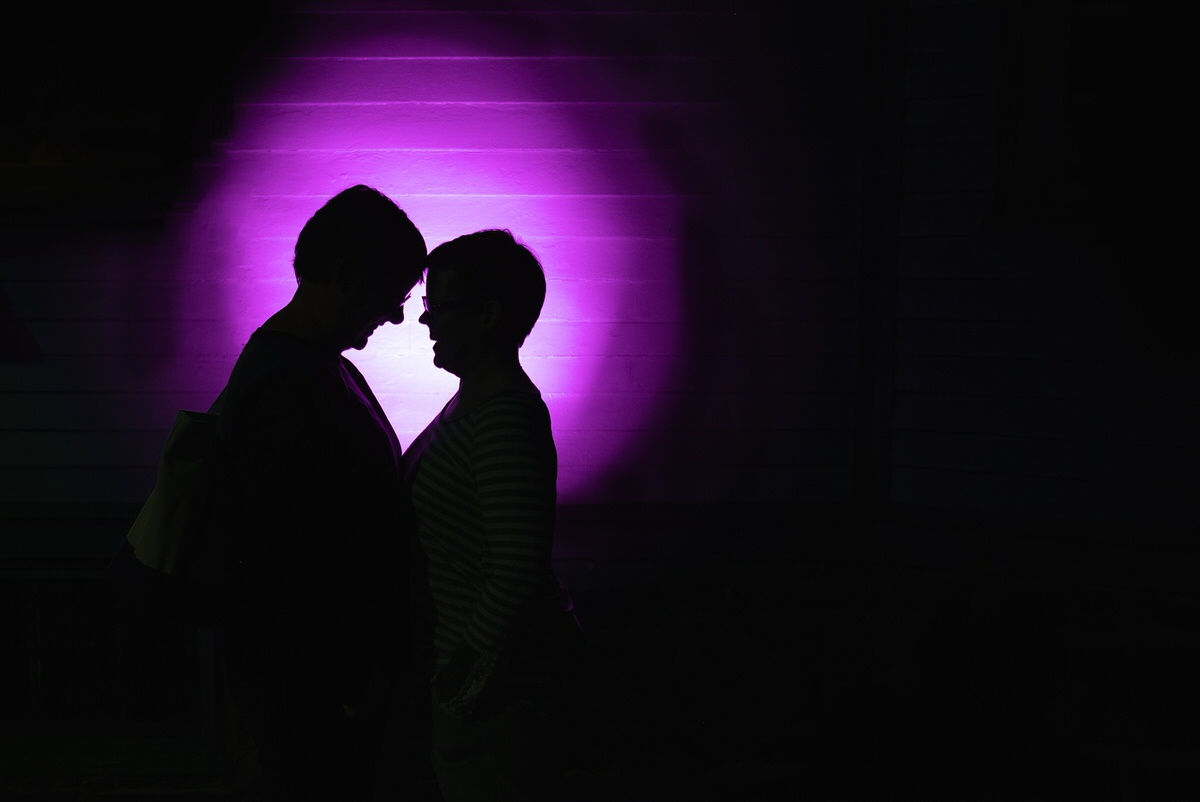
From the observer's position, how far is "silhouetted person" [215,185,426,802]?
181 cm

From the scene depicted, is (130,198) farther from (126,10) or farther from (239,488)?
(239,488)

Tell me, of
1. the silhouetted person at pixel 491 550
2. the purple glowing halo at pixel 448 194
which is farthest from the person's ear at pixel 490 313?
the purple glowing halo at pixel 448 194

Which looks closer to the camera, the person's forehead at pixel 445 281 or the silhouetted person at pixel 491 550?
the silhouetted person at pixel 491 550

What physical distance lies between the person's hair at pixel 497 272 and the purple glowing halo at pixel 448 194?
1.74 meters

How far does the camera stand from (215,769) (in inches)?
152

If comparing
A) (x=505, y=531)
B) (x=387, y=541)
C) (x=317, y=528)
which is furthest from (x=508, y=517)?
(x=317, y=528)

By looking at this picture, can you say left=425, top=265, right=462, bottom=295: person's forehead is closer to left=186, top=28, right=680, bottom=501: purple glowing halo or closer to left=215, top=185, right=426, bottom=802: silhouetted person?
left=215, top=185, right=426, bottom=802: silhouetted person

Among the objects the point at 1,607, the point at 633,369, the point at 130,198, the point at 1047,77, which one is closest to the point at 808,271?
the point at 633,369

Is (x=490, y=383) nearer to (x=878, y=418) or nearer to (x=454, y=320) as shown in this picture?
(x=454, y=320)

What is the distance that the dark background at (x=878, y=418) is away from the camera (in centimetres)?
373

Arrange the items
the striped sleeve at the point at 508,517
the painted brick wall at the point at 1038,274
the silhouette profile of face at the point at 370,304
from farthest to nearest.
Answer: the painted brick wall at the point at 1038,274 → the silhouette profile of face at the point at 370,304 → the striped sleeve at the point at 508,517

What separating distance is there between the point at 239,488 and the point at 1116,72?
416 cm

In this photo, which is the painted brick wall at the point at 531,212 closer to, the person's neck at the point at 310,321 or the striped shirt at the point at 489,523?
the person's neck at the point at 310,321

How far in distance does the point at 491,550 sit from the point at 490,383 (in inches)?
16.3
